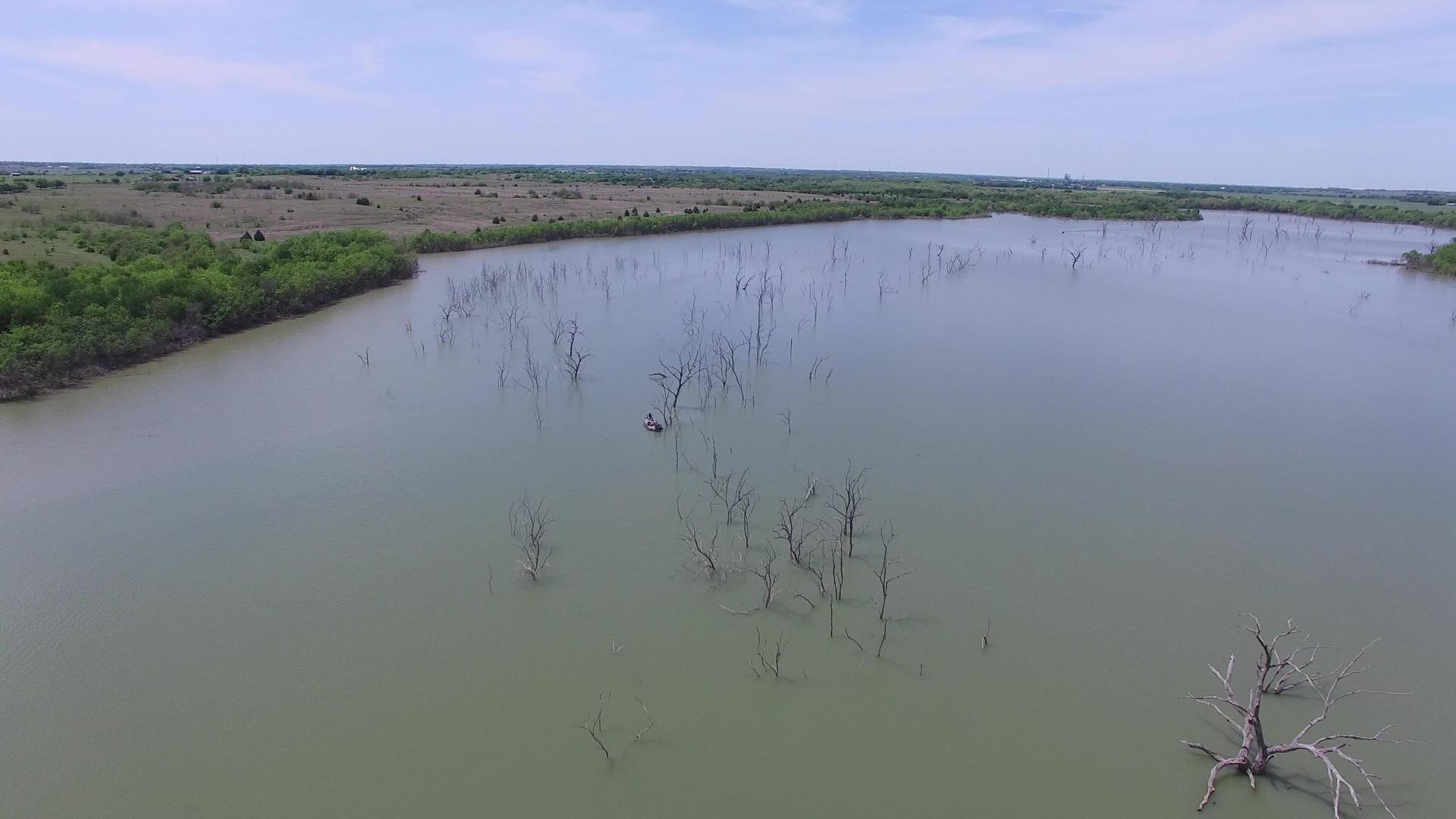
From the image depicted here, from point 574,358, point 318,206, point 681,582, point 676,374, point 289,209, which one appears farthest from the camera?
point 318,206

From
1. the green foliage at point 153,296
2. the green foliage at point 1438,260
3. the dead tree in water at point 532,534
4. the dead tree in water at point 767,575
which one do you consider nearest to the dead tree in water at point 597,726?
the dead tree in water at point 767,575

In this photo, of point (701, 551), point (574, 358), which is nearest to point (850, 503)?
point (701, 551)

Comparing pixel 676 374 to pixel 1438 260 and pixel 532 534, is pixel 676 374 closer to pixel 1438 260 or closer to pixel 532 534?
pixel 532 534

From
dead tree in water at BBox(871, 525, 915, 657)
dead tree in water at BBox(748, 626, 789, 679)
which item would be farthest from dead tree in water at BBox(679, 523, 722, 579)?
dead tree in water at BBox(871, 525, 915, 657)

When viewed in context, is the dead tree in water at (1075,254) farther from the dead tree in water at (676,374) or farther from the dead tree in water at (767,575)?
the dead tree in water at (767,575)

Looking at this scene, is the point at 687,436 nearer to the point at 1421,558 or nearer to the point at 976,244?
the point at 1421,558
